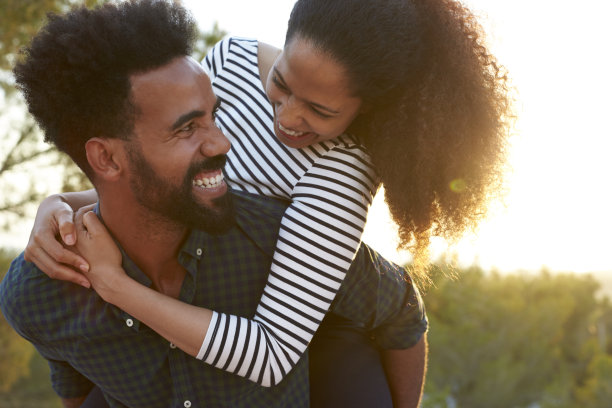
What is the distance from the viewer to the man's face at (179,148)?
6.82 feet

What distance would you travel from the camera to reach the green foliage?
381 inches

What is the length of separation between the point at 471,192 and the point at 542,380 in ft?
28.9

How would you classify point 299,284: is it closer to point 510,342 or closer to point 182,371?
point 182,371

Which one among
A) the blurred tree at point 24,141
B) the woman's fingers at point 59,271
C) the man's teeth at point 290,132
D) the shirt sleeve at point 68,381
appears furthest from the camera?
the blurred tree at point 24,141

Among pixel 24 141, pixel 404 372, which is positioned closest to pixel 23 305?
pixel 404 372

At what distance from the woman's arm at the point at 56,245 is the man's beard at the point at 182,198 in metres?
0.25

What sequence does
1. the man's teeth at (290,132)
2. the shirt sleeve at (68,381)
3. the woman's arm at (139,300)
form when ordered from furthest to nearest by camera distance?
the shirt sleeve at (68,381) < the man's teeth at (290,132) < the woman's arm at (139,300)

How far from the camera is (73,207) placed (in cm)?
250

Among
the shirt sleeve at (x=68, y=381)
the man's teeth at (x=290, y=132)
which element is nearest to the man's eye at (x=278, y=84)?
the man's teeth at (x=290, y=132)

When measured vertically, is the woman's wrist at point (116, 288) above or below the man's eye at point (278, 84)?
below

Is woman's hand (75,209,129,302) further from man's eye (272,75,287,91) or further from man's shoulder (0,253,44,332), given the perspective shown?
man's eye (272,75,287,91)

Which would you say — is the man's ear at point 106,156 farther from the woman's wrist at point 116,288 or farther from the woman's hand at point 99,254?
the woman's wrist at point 116,288

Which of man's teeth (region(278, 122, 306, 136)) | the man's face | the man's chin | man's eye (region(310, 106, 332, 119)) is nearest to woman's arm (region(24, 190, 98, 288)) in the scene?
the man's face

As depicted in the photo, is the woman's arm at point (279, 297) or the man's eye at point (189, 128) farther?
the man's eye at point (189, 128)
